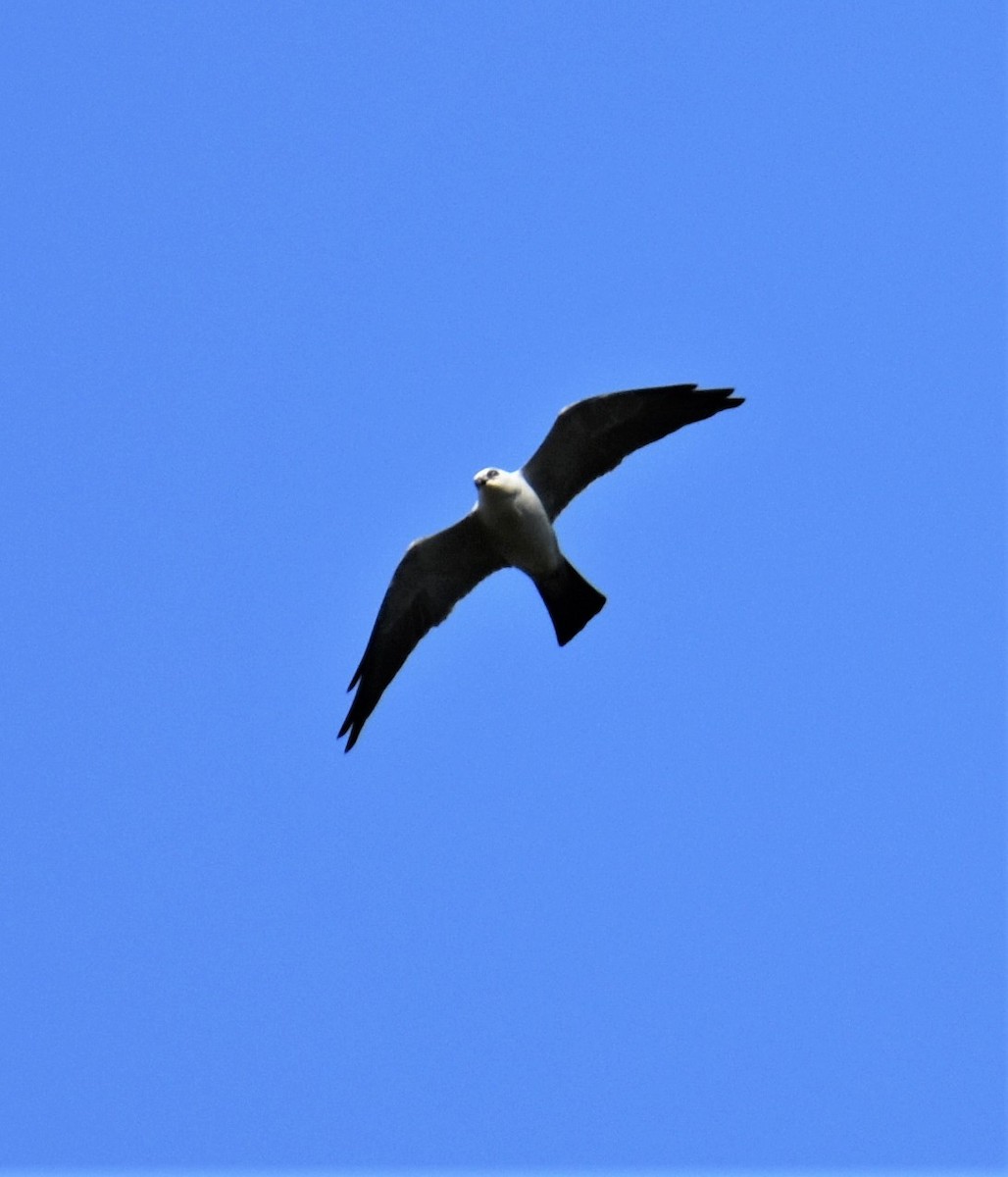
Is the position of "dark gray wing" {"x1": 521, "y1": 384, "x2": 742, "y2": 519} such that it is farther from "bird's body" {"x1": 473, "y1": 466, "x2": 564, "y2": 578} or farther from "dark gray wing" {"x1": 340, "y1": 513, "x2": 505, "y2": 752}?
"dark gray wing" {"x1": 340, "y1": 513, "x2": 505, "y2": 752}

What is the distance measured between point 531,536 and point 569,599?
901 mm

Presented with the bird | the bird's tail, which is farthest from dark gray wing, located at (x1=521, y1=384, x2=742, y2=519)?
the bird's tail

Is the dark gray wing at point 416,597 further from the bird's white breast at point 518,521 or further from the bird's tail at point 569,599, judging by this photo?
the bird's tail at point 569,599

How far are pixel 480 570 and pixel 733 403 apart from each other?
263 centimetres

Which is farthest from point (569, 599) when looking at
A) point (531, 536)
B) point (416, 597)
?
point (416, 597)

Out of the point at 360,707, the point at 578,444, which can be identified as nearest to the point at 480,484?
the point at 578,444

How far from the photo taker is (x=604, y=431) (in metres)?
23.6

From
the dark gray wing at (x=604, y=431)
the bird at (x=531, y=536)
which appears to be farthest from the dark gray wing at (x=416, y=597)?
Answer: the dark gray wing at (x=604, y=431)

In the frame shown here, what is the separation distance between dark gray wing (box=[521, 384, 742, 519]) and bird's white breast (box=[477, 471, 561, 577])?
0.27m

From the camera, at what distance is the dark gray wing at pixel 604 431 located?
23453 millimetres

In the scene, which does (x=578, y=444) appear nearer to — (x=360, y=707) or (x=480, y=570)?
(x=480, y=570)

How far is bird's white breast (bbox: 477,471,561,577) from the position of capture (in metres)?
23.2

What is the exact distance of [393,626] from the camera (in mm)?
24250

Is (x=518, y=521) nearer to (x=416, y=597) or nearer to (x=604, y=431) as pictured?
(x=604, y=431)
